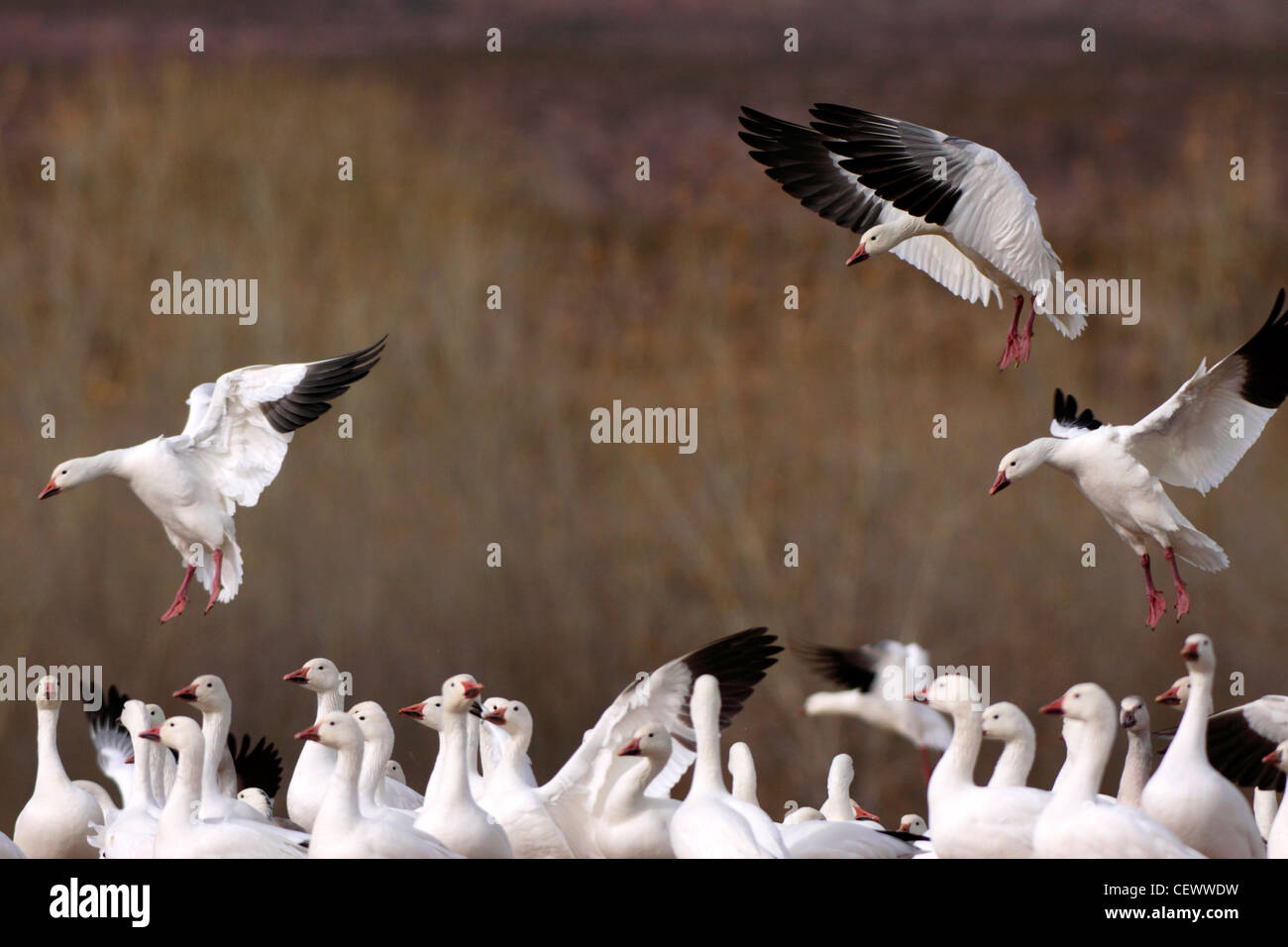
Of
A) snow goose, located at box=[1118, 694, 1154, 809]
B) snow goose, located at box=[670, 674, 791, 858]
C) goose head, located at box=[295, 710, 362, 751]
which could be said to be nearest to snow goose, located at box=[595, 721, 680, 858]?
snow goose, located at box=[670, 674, 791, 858]

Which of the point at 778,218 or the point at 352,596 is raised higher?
the point at 778,218

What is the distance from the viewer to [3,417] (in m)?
8.55

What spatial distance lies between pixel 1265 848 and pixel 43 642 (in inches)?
229

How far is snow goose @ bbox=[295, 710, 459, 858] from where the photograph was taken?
4.43 metres

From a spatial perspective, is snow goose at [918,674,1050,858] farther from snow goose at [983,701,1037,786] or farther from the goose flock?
snow goose at [983,701,1037,786]

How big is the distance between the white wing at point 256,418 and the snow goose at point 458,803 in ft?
3.74

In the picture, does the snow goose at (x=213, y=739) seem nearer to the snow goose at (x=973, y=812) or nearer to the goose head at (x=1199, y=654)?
the snow goose at (x=973, y=812)

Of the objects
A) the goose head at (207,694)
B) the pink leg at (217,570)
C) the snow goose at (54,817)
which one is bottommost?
the snow goose at (54,817)

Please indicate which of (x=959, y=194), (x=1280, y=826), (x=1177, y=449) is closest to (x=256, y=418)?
(x=959, y=194)

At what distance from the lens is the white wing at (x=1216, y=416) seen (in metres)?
5.18

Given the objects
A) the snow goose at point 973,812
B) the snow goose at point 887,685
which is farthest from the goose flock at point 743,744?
the snow goose at point 887,685
